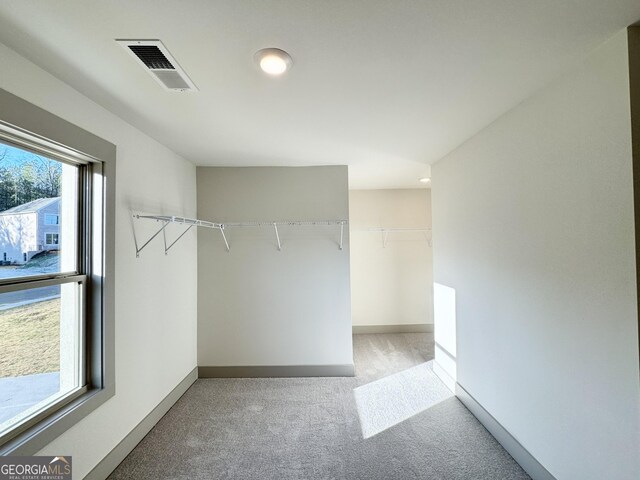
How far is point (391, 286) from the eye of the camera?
192 inches

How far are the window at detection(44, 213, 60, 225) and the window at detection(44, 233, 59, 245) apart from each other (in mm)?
65

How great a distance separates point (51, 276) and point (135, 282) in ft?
1.88

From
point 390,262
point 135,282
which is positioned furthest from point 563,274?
point 390,262

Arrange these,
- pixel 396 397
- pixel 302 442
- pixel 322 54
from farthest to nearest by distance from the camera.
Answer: pixel 396 397
pixel 302 442
pixel 322 54

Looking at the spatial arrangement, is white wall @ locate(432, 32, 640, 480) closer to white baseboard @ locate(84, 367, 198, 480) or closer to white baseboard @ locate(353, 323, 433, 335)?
white baseboard @ locate(353, 323, 433, 335)

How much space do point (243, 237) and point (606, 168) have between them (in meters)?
2.93

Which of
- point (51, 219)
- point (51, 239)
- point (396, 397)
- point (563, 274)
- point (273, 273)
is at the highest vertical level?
point (51, 219)

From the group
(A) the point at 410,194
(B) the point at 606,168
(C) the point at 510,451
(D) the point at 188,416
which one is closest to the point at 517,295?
(B) the point at 606,168

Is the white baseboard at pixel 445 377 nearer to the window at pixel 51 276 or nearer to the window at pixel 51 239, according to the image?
the window at pixel 51 276

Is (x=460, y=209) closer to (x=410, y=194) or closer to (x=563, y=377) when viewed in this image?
(x=563, y=377)

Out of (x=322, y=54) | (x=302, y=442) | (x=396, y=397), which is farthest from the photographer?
(x=396, y=397)

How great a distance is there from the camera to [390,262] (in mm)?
4883

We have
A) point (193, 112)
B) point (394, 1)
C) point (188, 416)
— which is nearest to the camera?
point (394, 1)

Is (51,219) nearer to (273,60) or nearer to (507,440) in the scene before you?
(273,60)
